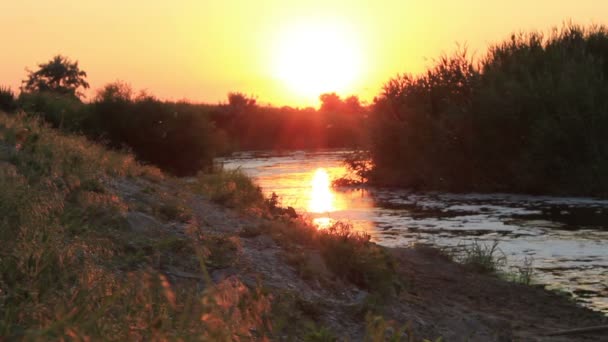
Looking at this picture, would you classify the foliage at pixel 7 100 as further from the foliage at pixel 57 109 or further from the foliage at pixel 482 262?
the foliage at pixel 482 262

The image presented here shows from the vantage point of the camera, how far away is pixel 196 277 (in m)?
6.70

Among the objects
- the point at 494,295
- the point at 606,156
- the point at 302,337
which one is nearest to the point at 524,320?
the point at 494,295

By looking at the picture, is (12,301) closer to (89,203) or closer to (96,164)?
(89,203)

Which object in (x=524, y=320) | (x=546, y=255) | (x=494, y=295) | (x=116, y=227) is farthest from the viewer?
(x=546, y=255)

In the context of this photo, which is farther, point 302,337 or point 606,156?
point 606,156

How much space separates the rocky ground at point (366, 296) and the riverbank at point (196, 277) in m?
0.02

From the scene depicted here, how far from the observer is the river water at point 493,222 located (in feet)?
43.5

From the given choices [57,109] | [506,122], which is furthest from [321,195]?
[57,109]

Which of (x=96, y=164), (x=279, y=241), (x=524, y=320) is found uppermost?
(x=96, y=164)

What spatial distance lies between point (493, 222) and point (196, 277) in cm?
1511

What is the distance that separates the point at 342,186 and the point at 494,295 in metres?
24.4

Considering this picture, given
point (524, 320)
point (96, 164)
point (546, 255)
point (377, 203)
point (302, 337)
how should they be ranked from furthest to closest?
point (377, 203) < point (546, 255) < point (96, 164) < point (524, 320) < point (302, 337)

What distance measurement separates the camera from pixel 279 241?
936 centimetres

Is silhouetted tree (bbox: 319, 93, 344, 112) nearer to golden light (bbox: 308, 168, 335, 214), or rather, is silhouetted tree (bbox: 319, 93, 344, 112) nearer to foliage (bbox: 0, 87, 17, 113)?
golden light (bbox: 308, 168, 335, 214)
